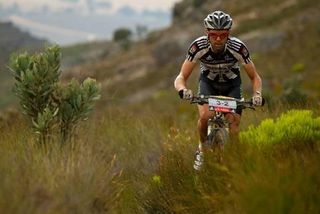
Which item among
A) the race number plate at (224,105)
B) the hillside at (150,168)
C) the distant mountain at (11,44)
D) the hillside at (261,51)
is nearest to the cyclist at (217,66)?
the race number plate at (224,105)

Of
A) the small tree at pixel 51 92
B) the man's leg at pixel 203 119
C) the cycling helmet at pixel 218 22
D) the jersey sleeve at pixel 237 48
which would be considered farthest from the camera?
the small tree at pixel 51 92

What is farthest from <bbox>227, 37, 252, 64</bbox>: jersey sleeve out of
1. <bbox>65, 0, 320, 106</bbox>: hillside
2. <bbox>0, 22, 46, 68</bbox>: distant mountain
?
<bbox>65, 0, 320, 106</bbox>: hillside

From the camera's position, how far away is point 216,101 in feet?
22.5

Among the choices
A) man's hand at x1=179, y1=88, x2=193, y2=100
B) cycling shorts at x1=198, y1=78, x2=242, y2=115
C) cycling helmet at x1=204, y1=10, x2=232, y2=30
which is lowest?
man's hand at x1=179, y1=88, x2=193, y2=100

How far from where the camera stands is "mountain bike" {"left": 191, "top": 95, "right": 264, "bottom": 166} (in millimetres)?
6840

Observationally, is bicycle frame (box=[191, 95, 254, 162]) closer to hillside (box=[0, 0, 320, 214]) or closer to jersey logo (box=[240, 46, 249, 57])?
hillside (box=[0, 0, 320, 214])

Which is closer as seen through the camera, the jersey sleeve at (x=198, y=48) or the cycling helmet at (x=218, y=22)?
the cycling helmet at (x=218, y=22)

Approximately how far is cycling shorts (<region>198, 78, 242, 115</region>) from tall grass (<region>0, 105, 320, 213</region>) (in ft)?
2.76

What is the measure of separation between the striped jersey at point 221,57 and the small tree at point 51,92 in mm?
1493

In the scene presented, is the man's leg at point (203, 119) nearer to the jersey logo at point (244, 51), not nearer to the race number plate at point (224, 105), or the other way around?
the race number plate at point (224, 105)

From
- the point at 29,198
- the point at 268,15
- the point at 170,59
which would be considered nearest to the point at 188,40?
the point at 170,59

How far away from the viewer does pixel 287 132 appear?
6590 millimetres

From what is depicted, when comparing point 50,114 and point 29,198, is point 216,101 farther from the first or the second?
point 29,198

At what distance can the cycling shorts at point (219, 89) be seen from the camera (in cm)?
775
